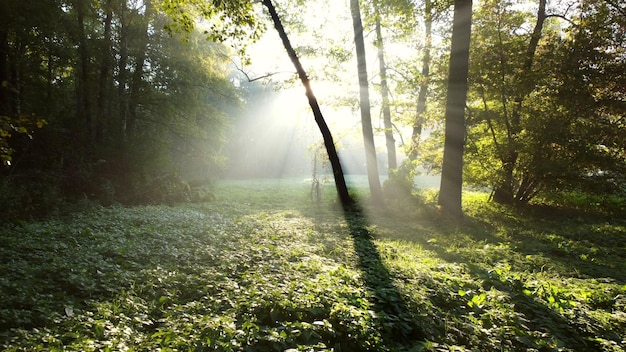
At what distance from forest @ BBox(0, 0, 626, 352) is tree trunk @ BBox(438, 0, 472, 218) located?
0.17 ft

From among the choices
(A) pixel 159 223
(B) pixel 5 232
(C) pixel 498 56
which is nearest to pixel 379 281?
(A) pixel 159 223

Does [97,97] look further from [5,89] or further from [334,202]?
[334,202]

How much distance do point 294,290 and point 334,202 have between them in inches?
392

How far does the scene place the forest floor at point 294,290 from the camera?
2996 millimetres

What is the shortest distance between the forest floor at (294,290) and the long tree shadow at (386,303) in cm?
2

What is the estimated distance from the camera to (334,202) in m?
13.8

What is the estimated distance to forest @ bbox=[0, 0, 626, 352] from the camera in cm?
334

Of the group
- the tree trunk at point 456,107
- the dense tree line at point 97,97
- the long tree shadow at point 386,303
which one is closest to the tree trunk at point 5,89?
the dense tree line at point 97,97

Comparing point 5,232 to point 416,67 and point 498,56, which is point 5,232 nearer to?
point 498,56

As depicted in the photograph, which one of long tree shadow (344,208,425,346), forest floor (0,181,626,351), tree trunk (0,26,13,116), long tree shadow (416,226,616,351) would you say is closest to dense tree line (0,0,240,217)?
tree trunk (0,26,13,116)

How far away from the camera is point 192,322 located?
324 centimetres

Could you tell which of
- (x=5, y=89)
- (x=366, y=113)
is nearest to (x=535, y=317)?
(x=366, y=113)

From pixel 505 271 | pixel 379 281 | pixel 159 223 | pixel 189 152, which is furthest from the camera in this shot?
pixel 189 152

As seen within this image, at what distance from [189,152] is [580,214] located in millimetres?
18858
